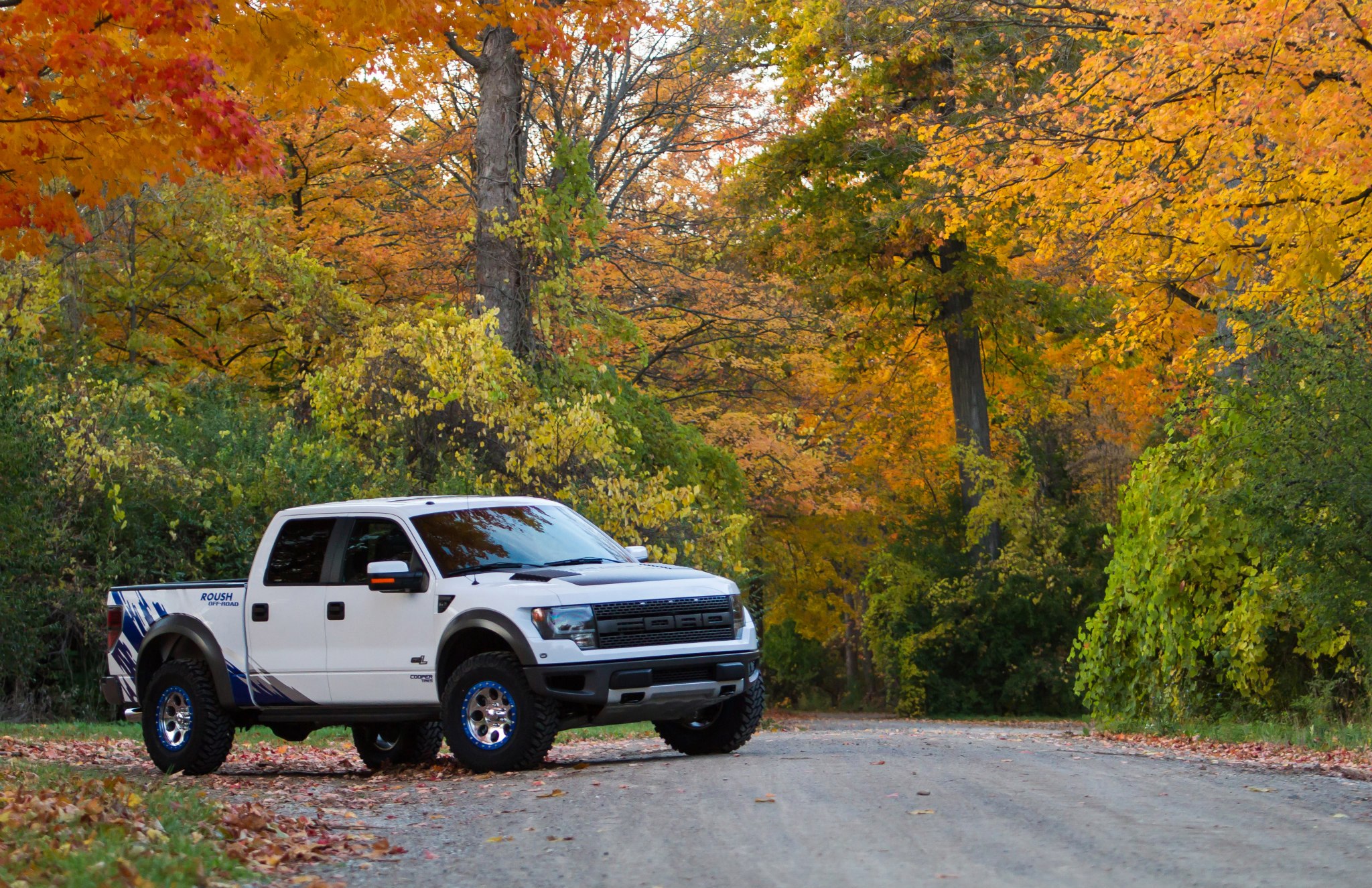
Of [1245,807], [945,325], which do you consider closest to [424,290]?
[945,325]

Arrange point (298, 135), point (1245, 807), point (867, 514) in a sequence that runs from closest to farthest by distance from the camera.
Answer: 1. point (1245, 807)
2. point (298, 135)
3. point (867, 514)

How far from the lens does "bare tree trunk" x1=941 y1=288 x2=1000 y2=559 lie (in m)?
32.5

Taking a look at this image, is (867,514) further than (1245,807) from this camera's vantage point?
Yes

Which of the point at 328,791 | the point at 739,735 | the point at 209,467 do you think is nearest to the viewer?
the point at 328,791

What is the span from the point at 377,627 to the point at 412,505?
0.99m

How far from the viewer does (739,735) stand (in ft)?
38.3

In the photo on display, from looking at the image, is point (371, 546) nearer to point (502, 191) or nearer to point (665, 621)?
point (665, 621)

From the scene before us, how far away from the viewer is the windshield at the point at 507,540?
11.3 metres

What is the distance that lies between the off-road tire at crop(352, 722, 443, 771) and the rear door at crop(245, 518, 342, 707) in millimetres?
1089

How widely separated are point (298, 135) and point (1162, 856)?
24927 millimetres

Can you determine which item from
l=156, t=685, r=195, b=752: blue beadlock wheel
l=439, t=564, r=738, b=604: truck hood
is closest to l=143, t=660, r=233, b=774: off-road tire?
l=156, t=685, r=195, b=752: blue beadlock wheel

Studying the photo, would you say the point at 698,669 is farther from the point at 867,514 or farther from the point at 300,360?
the point at 867,514

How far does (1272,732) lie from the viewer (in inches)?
579

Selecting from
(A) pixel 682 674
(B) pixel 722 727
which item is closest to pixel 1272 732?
(B) pixel 722 727
